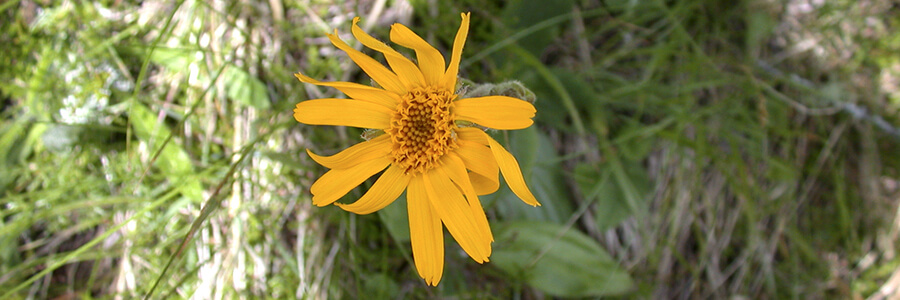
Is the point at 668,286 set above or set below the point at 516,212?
below

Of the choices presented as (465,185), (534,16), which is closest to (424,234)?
(465,185)

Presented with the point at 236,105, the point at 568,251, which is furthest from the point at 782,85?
the point at 236,105

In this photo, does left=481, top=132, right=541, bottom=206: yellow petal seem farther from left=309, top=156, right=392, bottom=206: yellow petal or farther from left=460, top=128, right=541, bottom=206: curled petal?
left=309, top=156, right=392, bottom=206: yellow petal

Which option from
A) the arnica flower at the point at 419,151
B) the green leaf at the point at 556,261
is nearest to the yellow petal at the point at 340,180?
the arnica flower at the point at 419,151

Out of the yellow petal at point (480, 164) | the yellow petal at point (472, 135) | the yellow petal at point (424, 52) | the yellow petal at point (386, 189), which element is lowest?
the yellow petal at point (386, 189)

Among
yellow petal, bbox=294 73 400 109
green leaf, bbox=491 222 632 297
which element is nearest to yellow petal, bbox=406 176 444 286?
yellow petal, bbox=294 73 400 109

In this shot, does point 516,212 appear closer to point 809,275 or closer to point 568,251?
point 568,251

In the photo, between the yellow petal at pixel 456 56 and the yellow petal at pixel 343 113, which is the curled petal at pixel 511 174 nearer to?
the yellow petal at pixel 456 56
